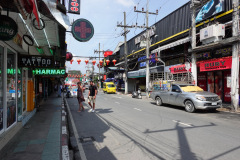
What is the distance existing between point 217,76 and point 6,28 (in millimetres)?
15736

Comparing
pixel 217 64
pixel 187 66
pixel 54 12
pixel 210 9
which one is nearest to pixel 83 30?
pixel 54 12

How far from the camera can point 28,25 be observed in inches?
223

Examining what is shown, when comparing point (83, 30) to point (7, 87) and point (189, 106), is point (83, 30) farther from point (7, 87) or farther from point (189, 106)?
point (189, 106)

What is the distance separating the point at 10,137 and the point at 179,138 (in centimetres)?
529

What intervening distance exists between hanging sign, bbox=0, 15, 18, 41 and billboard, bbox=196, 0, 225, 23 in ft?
46.7

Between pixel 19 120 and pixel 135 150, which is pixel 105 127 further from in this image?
pixel 19 120

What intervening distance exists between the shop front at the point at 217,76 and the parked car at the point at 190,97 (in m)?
3.22

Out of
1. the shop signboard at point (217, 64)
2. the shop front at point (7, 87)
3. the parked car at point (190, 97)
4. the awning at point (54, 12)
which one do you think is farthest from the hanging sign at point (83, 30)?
the shop signboard at point (217, 64)

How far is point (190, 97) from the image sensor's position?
9922mm

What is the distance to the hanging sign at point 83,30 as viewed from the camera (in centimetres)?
626

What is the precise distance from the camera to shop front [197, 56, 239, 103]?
12333 mm

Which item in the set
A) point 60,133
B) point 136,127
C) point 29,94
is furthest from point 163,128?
point 29,94

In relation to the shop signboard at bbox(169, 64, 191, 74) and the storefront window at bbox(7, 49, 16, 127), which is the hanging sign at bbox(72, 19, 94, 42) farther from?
the shop signboard at bbox(169, 64, 191, 74)

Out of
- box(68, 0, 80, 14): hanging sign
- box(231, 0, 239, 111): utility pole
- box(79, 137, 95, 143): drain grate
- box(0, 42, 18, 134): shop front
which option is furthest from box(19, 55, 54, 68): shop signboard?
box(231, 0, 239, 111): utility pole
